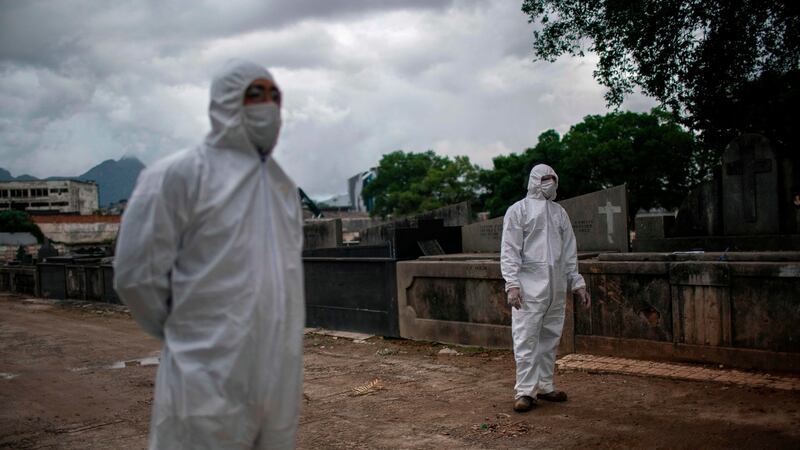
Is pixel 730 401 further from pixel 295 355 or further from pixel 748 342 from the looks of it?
pixel 295 355

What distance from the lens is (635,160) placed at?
125 ft

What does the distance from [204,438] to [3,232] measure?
219 ft

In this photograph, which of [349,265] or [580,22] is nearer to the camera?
[349,265]

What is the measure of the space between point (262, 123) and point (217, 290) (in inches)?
27.6

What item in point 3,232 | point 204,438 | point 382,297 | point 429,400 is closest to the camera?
point 204,438

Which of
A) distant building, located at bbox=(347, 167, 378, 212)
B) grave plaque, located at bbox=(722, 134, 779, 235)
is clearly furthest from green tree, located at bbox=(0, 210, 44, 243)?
grave plaque, located at bbox=(722, 134, 779, 235)

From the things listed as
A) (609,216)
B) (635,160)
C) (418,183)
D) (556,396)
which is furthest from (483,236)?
(418,183)

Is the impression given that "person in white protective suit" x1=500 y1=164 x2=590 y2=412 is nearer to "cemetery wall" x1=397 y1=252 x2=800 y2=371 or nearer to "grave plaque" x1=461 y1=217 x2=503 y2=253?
"cemetery wall" x1=397 y1=252 x2=800 y2=371

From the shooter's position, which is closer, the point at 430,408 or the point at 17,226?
the point at 430,408

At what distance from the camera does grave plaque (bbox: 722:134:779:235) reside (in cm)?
945

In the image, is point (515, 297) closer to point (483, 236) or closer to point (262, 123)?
point (262, 123)

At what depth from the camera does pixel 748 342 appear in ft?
22.8

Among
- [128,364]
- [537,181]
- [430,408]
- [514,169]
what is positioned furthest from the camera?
[514,169]

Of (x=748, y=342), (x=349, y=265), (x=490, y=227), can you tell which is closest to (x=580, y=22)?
(x=490, y=227)
